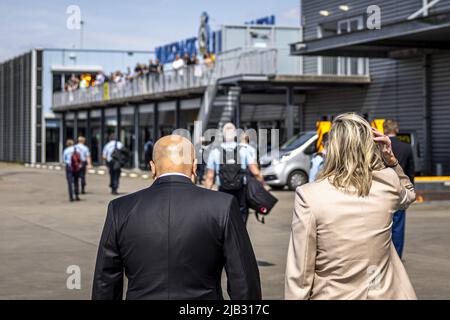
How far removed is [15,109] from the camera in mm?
71562

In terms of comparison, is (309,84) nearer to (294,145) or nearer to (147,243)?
(294,145)

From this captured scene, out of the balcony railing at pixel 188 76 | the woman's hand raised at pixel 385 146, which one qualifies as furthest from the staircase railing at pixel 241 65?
the woman's hand raised at pixel 385 146

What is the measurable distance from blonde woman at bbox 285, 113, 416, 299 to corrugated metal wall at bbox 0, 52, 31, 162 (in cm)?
6395

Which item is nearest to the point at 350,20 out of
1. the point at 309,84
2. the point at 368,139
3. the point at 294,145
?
the point at 309,84

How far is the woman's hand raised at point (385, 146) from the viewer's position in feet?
15.5

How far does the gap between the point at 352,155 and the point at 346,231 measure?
1.24 feet

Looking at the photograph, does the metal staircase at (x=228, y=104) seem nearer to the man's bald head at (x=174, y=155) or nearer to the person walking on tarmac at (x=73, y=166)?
the person walking on tarmac at (x=73, y=166)

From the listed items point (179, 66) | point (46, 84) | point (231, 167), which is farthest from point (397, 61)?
point (46, 84)

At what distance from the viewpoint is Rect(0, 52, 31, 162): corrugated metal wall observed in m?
67.2

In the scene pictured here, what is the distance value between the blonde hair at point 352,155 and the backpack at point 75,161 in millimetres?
20239

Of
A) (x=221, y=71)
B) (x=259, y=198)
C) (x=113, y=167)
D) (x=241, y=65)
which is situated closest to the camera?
(x=259, y=198)

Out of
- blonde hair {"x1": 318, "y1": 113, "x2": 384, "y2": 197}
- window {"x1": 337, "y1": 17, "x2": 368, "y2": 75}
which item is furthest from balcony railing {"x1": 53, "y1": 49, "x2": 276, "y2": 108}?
blonde hair {"x1": 318, "y1": 113, "x2": 384, "y2": 197}

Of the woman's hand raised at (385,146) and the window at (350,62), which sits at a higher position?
the window at (350,62)

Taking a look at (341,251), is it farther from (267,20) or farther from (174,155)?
(267,20)
